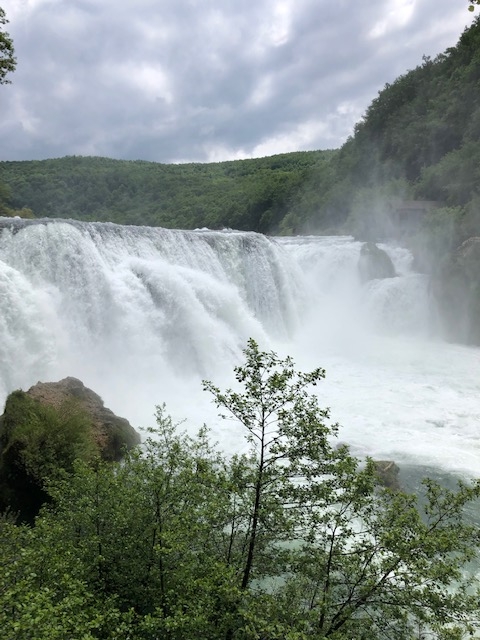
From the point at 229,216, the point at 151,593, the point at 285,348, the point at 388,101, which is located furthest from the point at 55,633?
the point at 229,216

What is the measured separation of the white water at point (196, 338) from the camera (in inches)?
478

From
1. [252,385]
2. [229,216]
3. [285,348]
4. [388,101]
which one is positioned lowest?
[285,348]

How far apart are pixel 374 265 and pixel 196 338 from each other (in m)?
13.9

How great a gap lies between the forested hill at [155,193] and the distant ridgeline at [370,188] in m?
0.17

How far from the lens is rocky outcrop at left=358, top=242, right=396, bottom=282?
84.1 feet

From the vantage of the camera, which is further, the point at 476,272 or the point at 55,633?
the point at 476,272

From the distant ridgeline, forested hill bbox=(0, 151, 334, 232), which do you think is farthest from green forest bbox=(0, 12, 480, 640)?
forested hill bbox=(0, 151, 334, 232)

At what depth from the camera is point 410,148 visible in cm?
3872

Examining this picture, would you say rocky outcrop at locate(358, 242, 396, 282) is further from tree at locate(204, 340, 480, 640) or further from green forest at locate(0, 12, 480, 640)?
tree at locate(204, 340, 480, 640)

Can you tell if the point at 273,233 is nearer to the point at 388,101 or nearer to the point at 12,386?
the point at 388,101

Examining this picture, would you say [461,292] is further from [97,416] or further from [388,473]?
[97,416]

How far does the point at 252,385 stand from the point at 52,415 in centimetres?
533

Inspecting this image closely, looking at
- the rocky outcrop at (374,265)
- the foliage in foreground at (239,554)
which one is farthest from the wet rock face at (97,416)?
the rocky outcrop at (374,265)

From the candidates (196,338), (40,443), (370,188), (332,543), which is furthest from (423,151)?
(332,543)
